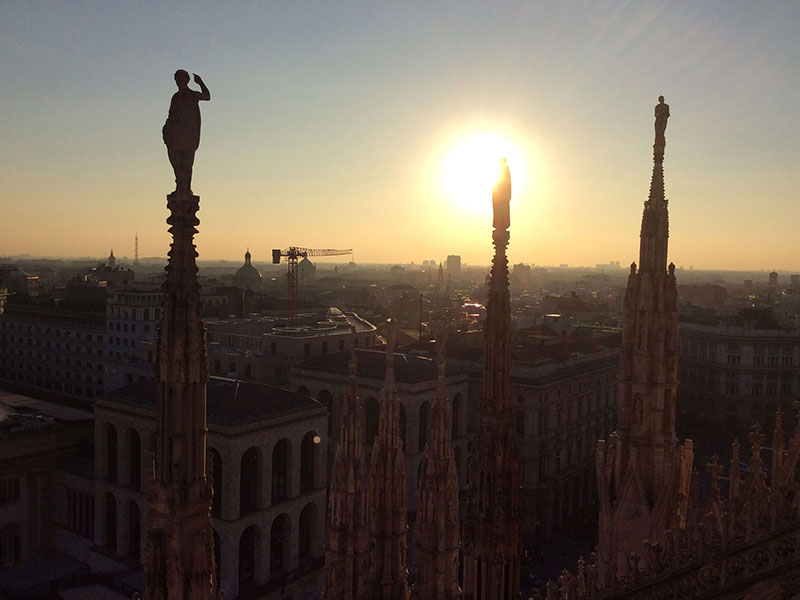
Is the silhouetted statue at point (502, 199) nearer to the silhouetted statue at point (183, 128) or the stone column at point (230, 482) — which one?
the silhouetted statue at point (183, 128)

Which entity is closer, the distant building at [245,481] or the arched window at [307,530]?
the distant building at [245,481]

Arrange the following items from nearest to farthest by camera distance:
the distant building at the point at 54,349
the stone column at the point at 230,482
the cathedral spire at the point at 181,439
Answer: the cathedral spire at the point at 181,439
the stone column at the point at 230,482
the distant building at the point at 54,349

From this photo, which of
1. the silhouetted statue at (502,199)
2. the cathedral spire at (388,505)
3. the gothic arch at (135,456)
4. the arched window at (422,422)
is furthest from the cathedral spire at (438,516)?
the arched window at (422,422)

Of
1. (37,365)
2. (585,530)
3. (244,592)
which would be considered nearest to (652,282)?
(244,592)

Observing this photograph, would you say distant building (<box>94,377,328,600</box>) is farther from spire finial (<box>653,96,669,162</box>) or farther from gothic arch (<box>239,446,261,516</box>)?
spire finial (<box>653,96,669,162</box>)

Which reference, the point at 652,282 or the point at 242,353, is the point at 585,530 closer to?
the point at 242,353
